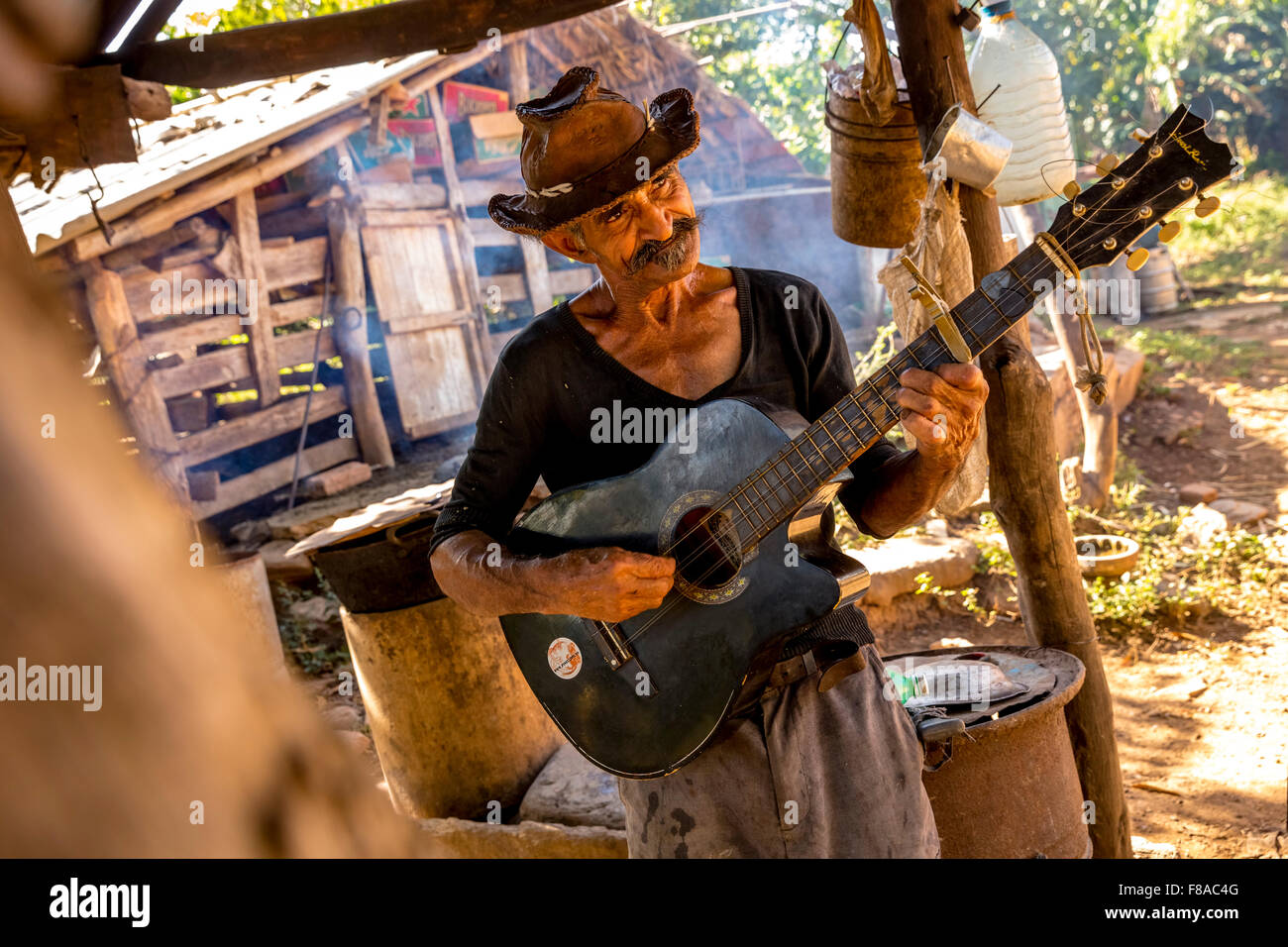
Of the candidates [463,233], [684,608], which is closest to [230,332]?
[463,233]

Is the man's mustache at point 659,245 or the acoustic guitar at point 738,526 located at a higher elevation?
the man's mustache at point 659,245

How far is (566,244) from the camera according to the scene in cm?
267

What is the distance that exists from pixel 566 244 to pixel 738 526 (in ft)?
2.90

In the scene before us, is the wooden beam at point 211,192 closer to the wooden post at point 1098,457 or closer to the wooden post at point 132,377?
the wooden post at point 132,377

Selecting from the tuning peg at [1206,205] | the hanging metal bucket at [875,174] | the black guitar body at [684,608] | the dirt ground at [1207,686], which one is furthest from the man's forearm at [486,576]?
the dirt ground at [1207,686]

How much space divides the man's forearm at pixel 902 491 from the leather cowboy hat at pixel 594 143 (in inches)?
35.9

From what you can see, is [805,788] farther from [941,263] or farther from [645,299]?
[941,263]

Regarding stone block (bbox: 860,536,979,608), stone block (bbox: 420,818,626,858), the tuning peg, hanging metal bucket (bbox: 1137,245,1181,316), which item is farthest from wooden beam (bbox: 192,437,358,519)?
hanging metal bucket (bbox: 1137,245,1181,316)

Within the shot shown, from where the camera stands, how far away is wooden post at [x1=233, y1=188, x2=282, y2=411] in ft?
26.0

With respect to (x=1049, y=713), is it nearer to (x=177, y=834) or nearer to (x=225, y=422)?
(x=177, y=834)

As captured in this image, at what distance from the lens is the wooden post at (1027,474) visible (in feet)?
10.2

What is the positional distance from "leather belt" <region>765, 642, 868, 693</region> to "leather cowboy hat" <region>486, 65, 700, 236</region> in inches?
46.1
